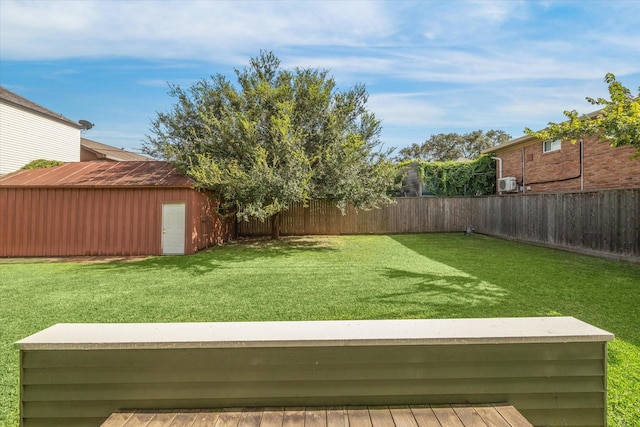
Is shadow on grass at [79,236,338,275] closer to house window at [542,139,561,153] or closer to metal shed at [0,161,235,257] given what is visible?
metal shed at [0,161,235,257]

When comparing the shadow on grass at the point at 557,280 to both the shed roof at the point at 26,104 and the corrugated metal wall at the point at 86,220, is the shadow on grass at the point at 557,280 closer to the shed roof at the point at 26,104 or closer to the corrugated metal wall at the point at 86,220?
the corrugated metal wall at the point at 86,220

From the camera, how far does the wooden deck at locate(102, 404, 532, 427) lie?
5.06ft

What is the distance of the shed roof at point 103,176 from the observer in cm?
1006

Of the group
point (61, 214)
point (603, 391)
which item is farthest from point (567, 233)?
point (61, 214)

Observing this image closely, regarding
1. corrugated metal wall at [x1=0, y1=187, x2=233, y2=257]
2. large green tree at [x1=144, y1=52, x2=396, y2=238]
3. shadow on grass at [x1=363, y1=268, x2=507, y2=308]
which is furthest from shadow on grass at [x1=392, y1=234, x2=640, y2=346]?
corrugated metal wall at [x1=0, y1=187, x2=233, y2=257]

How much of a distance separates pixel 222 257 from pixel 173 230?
80.8 inches

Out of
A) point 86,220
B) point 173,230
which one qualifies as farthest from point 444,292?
point 86,220

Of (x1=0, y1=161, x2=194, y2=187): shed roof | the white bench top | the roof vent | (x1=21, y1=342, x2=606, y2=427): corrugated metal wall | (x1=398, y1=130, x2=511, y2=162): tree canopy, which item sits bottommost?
(x1=21, y1=342, x2=606, y2=427): corrugated metal wall

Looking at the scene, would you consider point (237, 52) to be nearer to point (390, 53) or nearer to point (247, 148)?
point (247, 148)

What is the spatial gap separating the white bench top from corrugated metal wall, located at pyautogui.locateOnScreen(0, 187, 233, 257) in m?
8.76

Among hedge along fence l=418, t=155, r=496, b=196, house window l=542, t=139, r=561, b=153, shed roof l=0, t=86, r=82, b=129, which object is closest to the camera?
house window l=542, t=139, r=561, b=153

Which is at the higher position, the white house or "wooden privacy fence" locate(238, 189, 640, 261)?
the white house

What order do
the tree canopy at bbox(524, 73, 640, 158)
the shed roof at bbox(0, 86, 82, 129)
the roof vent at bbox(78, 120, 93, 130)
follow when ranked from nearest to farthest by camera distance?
the tree canopy at bbox(524, 73, 640, 158) → the shed roof at bbox(0, 86, 82, 129) → the roof vent at bbox(78, 120, 93, 130)

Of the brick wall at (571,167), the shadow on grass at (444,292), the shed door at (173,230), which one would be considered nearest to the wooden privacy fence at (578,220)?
the brick wall at (571,167)
